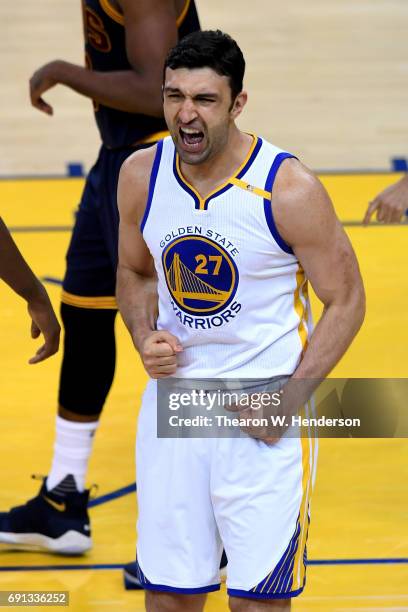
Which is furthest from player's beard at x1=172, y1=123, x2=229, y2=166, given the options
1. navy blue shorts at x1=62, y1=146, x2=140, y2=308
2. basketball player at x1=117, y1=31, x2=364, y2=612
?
navy blue shorts at x1=62, y1=146, x2=140, y2=308

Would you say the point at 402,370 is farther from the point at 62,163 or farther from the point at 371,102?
the point at 371,102

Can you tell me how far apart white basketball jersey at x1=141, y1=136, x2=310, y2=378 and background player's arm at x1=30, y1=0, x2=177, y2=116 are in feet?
3.05

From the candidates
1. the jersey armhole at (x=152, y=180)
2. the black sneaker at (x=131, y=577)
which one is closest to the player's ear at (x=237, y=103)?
the jersey armhole at (x=152, y=180)

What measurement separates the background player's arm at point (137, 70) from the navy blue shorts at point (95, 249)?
308 millimetres

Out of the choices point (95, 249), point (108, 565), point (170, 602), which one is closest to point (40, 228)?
point (95, 249)

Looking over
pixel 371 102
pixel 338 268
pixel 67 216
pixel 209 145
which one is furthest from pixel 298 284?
pixel 371 102

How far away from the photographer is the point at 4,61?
11.8 metres

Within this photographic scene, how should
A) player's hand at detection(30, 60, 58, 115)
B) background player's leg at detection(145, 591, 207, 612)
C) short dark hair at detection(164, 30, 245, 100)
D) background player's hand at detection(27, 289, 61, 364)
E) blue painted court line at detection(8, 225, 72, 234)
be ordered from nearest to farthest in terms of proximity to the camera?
short dark hair at detection(164, 30, 245, 100) < background player's leg at detection(145, 591, 207, 612) < background player's hand at detection(27, 289, 61, 364) < player's hand at detection(30, 60, 58, 115) < blue painted court line at detection(8, 225, 72, 234)

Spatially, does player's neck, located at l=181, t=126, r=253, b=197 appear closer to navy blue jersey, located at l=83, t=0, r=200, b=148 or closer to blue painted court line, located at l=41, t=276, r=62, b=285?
navy blue jersey, located at l=83, t=0, r=200, b=148

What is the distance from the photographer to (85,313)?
4824mm

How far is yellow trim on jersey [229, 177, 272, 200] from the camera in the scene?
3.30 meters

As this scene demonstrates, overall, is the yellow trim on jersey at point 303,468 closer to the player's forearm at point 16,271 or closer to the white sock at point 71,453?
the player's forearm at point 16,271

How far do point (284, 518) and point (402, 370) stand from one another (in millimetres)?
3055

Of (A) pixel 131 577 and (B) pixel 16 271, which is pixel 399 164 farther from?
(B) pixel 16 271
